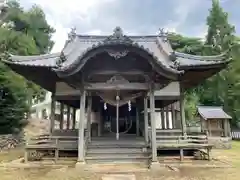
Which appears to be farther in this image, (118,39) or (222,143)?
(222,143)

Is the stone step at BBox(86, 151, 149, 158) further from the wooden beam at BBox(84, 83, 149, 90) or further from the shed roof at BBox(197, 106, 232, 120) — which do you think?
the shed roof at BBox(197, 106, 232, 120)

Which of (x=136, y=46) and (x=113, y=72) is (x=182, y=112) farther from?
(x=136, y=46)

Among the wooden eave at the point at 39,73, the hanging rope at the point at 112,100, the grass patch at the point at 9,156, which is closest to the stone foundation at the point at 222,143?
the hanging rope at the point at 112,100

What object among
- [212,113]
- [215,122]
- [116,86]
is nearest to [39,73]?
[116,86]

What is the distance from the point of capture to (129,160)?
8359 mm

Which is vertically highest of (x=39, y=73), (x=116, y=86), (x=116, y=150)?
(x=39, y=73)

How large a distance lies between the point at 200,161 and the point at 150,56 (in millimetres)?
4395

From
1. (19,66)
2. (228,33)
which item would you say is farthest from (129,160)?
(228,33)

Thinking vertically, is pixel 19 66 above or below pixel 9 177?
above

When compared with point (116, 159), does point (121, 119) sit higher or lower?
higher

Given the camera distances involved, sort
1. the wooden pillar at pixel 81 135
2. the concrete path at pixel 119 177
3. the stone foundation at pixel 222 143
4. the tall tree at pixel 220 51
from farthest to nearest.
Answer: the tall tree at pixel 220 51 → the stone foundation at pixel 222 143 → the wooden pillar at pixel 81 135 → the concrete path at pixel 119 177

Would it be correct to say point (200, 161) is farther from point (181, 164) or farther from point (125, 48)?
point (125, 48)

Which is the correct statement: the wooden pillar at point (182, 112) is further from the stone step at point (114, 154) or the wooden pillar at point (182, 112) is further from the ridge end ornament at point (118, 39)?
the ridge end ornament at point (118, 39)

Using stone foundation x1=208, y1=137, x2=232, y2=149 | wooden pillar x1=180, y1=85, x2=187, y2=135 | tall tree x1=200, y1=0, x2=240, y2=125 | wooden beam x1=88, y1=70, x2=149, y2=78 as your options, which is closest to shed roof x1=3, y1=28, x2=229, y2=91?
wooden pillar x1=180, y1=85, x2=187, y2=135
